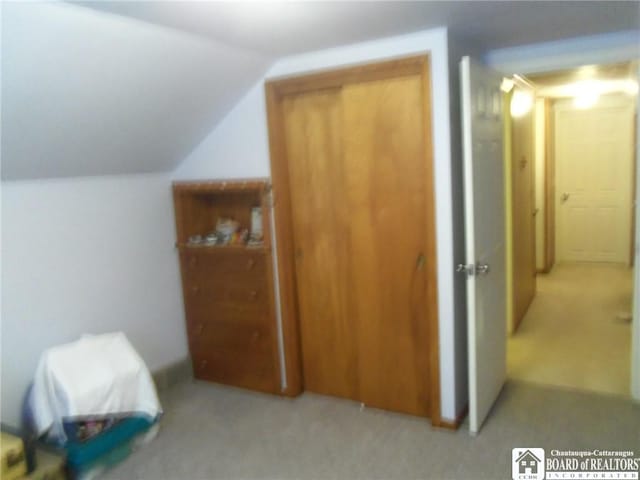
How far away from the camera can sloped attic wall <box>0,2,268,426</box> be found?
2117mm

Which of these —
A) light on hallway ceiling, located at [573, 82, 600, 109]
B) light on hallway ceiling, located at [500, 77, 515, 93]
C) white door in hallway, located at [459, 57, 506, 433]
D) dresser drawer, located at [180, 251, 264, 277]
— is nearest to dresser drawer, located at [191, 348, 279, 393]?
dresser drawer, located at [180, 251, 264, 277]

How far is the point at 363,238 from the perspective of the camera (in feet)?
9.53

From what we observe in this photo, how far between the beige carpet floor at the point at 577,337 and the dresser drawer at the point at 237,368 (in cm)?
161

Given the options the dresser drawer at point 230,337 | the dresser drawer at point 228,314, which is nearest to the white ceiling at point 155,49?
the dresser drawer at point 228,314

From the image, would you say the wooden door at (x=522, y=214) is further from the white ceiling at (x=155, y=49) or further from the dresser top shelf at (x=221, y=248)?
the dresser top shelf at (x=221, y=248)

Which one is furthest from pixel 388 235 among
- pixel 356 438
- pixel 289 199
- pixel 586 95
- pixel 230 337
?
pixel 586 95

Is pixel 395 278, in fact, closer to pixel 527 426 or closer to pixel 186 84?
pixel 527 426

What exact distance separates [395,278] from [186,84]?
1.53 m

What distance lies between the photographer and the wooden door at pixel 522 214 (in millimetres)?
4172

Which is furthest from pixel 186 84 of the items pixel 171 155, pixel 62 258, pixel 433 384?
pixel 433 384

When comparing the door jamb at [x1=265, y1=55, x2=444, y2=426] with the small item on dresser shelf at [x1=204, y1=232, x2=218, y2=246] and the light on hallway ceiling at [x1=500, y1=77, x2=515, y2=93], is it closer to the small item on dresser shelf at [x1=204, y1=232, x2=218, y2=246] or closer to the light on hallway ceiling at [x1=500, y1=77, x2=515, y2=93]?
the small item on dresser shelf at [x1=204, y1=232, x2=218, y2=246]

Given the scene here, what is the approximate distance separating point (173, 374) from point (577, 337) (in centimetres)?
304

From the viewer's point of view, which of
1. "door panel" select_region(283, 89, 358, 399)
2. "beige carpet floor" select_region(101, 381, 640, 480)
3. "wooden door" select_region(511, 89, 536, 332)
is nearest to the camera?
"beige carpet floor" select_region(101, 381, 640, 480)

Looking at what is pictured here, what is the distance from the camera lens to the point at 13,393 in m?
2.62
